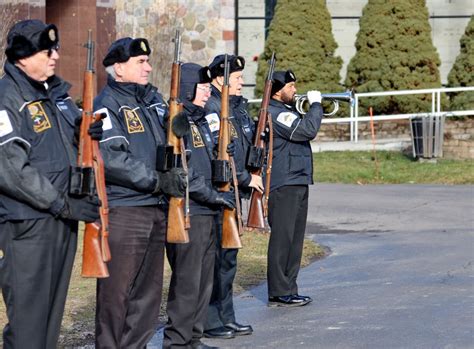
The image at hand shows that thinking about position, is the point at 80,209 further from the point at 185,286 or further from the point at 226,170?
the point at 226,170

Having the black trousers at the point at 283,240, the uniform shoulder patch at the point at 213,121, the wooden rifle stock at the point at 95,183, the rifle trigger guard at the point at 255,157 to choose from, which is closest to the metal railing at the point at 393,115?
the black trousers at the point at 283,240

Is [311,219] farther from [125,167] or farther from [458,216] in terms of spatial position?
[125,167]

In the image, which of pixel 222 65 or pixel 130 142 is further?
pixel 222 65

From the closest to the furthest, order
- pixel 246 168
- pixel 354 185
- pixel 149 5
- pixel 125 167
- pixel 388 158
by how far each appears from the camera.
A: 1. pixel 125 167
2. pixel 246 168
3. pixel 354 185
4. pixel 388 158
5. pixel 149 5

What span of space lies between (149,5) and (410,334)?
1690cm

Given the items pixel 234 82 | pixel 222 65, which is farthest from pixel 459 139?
pixel 222 65

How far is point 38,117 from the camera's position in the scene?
6.10 metres

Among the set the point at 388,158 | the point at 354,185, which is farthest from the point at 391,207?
the point at 388,158

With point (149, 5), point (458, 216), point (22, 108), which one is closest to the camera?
point (22, 108)

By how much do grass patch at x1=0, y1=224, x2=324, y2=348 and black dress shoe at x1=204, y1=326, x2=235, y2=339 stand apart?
72 cm

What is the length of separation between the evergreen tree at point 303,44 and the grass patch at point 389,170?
3.06 metres

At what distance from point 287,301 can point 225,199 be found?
2.13 m

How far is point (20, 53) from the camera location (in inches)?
241

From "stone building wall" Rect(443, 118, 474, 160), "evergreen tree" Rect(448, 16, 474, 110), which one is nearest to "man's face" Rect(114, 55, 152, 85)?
"stone building wall" Rect(443, 118, 474, 160)
